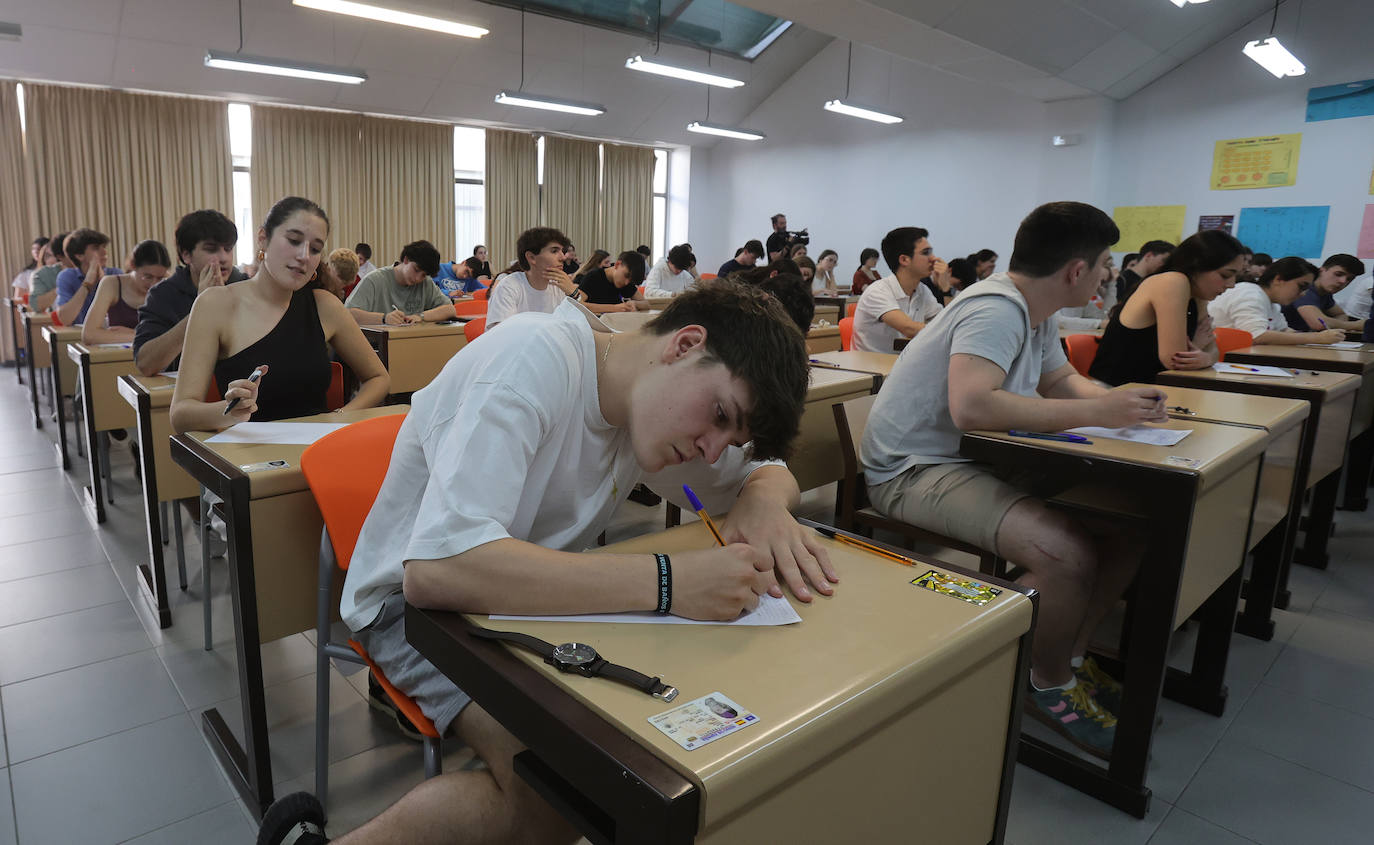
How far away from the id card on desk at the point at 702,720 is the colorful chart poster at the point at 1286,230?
8808 millimetres

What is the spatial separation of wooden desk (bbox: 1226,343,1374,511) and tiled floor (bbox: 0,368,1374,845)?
846 mm

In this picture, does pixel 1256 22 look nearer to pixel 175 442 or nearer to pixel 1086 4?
pixel 1086 4

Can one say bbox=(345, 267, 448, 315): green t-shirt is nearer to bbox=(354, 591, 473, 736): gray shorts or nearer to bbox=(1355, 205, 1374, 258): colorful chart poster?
bbox=(354, 591, 473, 736): gray shorts

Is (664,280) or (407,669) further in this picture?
(664,280)

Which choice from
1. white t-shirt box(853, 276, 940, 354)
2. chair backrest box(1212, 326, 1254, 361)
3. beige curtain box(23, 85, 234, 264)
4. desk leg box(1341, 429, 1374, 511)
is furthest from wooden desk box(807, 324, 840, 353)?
beige curtain box(23, 85, 234, 264)

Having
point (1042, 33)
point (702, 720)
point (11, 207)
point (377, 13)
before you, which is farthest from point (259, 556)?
point (11, 207)

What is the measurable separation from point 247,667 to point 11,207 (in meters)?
8.86

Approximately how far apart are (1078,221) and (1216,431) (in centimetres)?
59

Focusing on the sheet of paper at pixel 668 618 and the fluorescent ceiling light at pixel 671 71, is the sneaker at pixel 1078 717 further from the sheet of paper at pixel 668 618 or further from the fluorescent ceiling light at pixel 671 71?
the fluorescent ceiling light at pixel 671 71

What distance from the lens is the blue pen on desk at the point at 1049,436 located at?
1.74 m

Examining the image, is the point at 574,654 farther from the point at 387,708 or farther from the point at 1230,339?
the point at 1230,339

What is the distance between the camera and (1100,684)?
6.62 ft

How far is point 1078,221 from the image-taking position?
1878mm

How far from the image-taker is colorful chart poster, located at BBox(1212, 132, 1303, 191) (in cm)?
742
